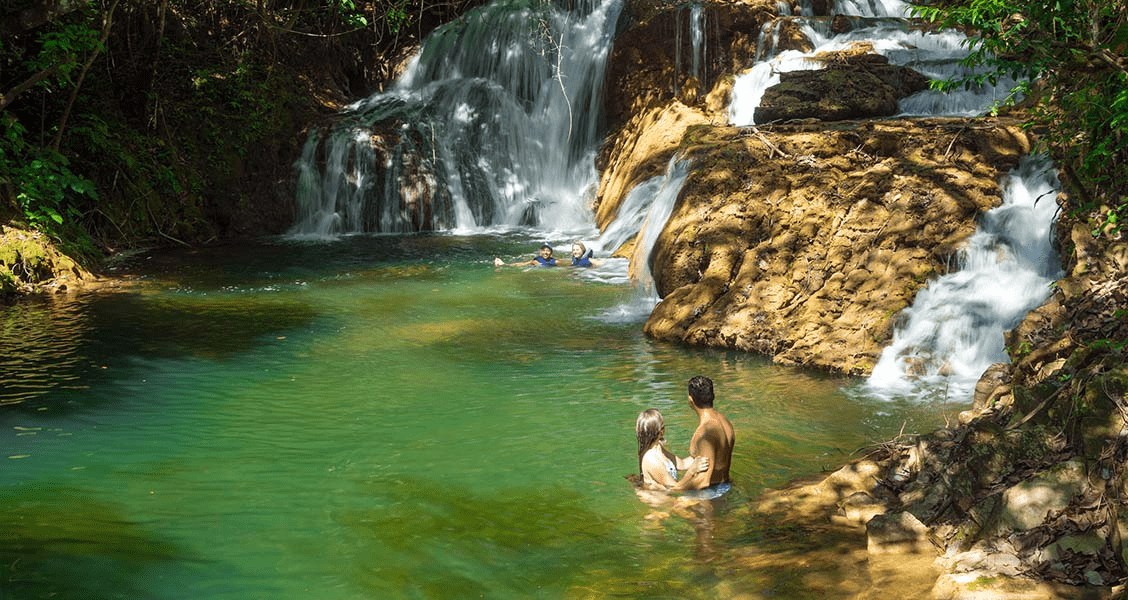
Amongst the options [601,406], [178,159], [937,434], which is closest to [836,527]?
[937,434]

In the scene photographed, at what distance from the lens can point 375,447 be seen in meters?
7.34

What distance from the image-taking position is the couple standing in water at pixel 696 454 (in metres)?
6.30

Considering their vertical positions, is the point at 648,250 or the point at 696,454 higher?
the point at 648,250

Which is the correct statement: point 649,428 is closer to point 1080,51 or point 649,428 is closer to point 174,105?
point 1080,51

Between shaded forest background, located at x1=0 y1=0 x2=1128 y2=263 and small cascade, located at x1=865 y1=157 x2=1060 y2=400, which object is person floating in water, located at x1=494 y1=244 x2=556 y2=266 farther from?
small cascade, located at x1=865 y1=157 x2=1060 y2=400

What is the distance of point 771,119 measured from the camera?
1591 centimetres

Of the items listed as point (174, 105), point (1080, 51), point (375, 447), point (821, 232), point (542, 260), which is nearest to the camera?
point (1080, 51)

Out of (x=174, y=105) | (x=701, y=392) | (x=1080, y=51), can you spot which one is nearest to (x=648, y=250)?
(x=701, y=392)

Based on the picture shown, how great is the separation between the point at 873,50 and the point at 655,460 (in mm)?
14181

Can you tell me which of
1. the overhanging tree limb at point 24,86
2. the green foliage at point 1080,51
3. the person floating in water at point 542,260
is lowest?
the person floating in water at point 542,260

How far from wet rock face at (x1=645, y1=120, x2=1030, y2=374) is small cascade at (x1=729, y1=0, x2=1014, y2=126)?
456 centimetres

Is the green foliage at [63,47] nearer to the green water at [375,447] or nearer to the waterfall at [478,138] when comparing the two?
the green water at [375,447]

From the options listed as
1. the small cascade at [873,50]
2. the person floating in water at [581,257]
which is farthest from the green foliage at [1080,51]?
the small cascade at [873,50]

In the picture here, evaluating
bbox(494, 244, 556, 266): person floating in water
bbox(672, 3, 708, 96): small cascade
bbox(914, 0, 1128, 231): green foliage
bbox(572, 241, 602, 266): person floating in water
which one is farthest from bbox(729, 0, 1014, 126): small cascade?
bbox(914, 0, 1128, 231): green foliage
